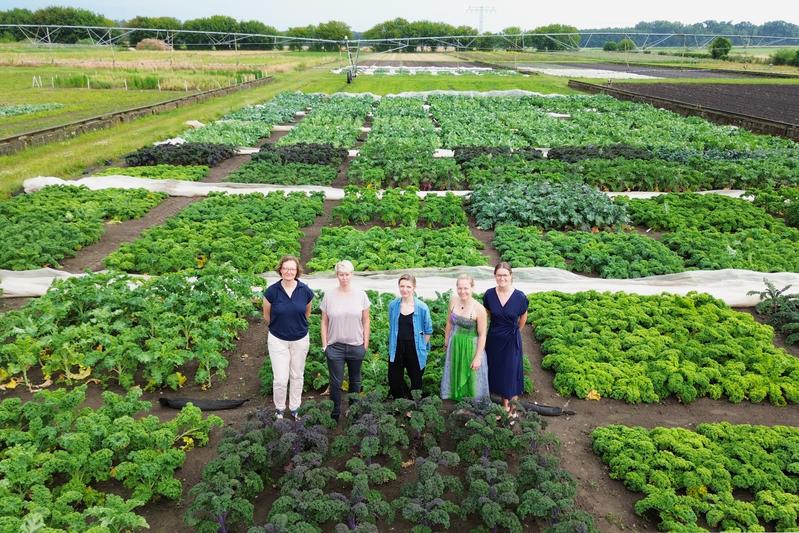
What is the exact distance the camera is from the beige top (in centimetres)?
618

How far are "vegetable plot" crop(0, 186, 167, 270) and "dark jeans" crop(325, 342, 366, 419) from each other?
7.27 meters

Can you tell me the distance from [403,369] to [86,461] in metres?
3.32

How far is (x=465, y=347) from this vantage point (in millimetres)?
6301

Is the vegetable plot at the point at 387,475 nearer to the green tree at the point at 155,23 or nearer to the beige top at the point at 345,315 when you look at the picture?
the beige top at the point at 345,315

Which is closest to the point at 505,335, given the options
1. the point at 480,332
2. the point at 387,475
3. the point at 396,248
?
the point at 480,332

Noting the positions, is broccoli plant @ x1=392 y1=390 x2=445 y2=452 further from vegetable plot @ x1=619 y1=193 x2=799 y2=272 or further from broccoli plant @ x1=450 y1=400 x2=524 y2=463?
vegetable plot @ x1=619 y1=193 x2=799 y2=272

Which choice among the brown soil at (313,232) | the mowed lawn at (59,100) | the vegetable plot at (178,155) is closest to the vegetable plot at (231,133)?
the vegetable plot at (178,155)

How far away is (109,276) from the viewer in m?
9.09

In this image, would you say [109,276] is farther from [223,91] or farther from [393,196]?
[223,91]

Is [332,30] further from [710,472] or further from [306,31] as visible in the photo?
[710,472]

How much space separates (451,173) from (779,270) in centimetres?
873

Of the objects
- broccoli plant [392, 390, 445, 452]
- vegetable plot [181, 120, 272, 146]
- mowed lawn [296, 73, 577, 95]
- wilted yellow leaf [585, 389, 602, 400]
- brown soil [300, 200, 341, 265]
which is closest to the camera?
broccoli plant [392, 390, 445, 452]

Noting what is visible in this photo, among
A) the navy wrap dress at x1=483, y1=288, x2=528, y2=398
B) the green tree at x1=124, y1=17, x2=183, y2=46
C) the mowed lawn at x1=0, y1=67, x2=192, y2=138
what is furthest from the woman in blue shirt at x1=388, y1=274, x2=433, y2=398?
the green tree at x1=124, y1=17, x2=183, y2=46

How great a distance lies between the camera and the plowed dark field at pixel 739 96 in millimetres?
30594
